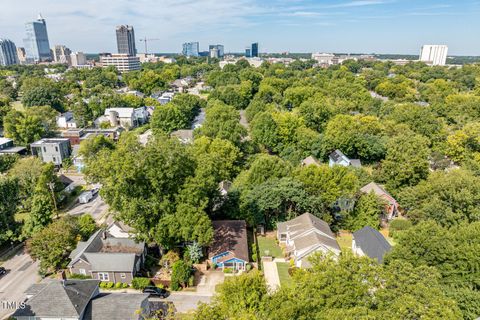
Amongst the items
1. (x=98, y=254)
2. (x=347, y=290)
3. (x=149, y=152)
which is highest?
(x=149, y=152)

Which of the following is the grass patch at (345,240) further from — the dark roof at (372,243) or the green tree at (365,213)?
the dark roof at (372,243)

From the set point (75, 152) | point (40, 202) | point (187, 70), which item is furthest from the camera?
point (187, 70)

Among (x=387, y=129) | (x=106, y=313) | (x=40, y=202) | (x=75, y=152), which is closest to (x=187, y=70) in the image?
(x=75, y=152)

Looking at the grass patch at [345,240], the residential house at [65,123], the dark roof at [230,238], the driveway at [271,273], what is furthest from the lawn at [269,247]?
the residential house at [65,123]

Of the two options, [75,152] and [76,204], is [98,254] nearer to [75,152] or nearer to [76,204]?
[76,204]

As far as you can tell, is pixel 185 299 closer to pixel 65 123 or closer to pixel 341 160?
pixel 341 160
